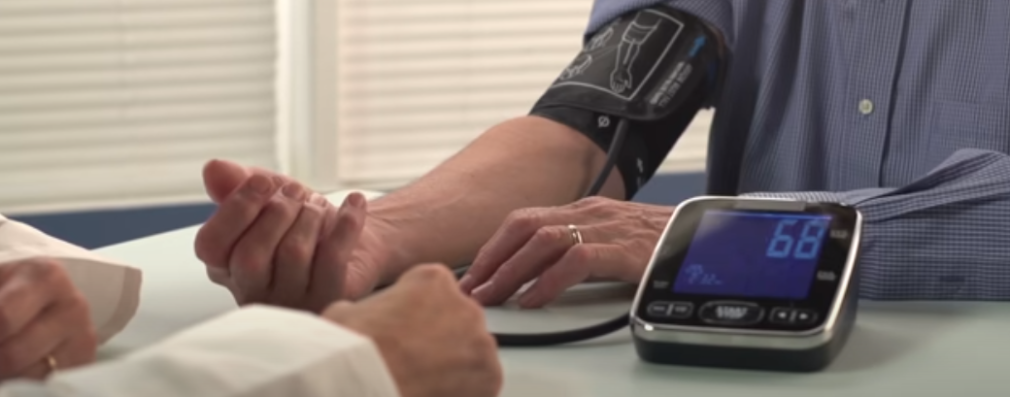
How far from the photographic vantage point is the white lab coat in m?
0.58

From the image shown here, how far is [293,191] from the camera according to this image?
1.03m

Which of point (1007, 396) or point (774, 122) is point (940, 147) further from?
point (1007, 396)

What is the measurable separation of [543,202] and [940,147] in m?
0.37

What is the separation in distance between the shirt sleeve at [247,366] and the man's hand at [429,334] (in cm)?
5

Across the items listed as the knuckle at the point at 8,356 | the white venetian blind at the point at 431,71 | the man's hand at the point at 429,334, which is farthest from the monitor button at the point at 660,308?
the white venetian blind at the point at 431,71

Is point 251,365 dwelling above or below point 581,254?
above

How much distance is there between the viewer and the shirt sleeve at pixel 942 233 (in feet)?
3.36

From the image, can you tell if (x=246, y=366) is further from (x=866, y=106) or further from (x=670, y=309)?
(x=866, y=106)

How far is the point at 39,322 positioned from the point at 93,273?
5.5 inches

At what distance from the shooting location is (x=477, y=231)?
1.22 meters

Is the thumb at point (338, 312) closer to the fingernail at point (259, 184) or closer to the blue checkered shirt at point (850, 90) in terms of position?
the fingernail at point (259, 184)

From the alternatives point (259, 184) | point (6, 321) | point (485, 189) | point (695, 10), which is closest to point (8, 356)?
point (6, 321)

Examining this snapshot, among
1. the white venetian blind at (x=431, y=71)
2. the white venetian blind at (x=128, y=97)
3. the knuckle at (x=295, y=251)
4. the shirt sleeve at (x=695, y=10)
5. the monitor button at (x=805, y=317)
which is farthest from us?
the white venetian blind at (x=431, y=71)

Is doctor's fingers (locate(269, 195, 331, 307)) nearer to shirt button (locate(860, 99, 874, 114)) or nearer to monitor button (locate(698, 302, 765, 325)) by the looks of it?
monitor button (locate(698, 302, 765, 325))
